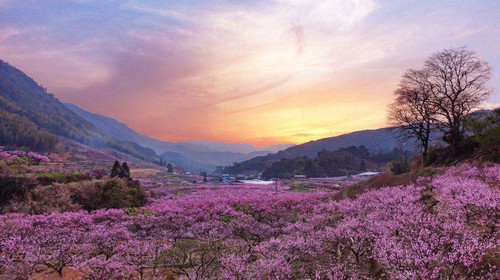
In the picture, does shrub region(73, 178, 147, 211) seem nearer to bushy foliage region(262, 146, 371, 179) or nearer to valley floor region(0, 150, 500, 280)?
valley floor region(0, 150, 500, 280)

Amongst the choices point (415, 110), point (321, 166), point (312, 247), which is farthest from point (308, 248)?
point (321, 166)

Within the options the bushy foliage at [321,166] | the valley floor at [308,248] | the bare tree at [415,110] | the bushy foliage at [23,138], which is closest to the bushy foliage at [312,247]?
the valley floor at [308,248]

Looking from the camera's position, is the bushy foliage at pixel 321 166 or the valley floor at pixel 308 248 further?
the bushy foliage at pixel 321 166

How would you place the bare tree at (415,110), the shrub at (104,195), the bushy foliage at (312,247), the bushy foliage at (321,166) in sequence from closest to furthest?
the bushy foliage at (312,247), the shrub at (104,195), the bare tree at (415,110), the bushy foliage at (321,166)

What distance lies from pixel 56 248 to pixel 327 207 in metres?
12.2

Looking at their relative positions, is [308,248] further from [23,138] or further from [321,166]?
[23,138]

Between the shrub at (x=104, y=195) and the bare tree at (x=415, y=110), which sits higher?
the bare tree at (x=415, y=110)

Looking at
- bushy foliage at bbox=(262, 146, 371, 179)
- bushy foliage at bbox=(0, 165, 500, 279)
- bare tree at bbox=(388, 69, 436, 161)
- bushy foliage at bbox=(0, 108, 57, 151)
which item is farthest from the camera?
bushy foliage at bbox=(262, 146, 371, 179)

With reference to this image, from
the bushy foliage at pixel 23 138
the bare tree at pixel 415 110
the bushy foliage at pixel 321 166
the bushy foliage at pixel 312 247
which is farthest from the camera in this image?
the bushy foliage at pixel 321 166

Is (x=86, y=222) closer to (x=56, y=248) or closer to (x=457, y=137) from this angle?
(x=56, y=248)

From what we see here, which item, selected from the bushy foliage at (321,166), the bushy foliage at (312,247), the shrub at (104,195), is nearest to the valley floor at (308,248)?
the bushy foliage at (312,247)

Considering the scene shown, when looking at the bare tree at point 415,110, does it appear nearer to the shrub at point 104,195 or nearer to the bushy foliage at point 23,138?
the shrub at point 104,195

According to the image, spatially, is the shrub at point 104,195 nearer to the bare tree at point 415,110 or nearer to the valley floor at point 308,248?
the valley floor at point 308,248

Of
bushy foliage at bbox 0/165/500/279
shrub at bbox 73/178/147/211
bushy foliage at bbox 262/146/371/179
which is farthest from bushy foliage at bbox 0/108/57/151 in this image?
bushy foliage at bbox 0/165/500/279
